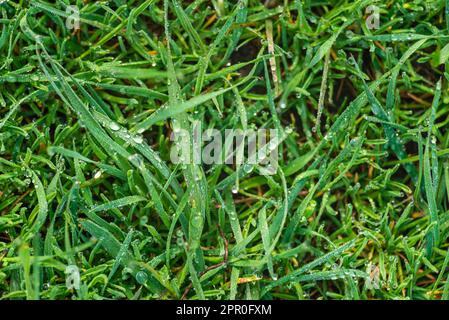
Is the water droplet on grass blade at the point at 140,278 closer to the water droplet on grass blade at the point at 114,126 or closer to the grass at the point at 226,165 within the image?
the grass at the point at 226,165

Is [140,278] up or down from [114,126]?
down

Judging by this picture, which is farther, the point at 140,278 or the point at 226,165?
the point at 226,165

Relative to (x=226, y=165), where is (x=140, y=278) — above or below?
below

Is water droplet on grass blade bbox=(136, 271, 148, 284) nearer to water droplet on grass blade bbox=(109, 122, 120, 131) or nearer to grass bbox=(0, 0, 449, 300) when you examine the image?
grass bbox=(0, 0, 449, 300)

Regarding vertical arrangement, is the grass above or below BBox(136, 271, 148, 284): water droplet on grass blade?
above

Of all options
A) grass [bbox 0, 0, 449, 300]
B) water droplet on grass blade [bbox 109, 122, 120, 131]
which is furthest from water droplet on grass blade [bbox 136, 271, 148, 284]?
water droplet on grass blade [bbox 109, 122, 120, 131]

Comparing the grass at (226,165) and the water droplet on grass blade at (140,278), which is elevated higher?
the grass at (226,165)

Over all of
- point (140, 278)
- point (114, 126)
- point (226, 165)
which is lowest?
point (140, 278)

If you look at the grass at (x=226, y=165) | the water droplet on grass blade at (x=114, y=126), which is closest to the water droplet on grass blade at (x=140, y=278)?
the grass at (x=226, y=165)

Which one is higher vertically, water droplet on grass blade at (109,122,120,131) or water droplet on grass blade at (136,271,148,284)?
water droplet on grass blade at (109,122,120,131)
